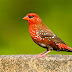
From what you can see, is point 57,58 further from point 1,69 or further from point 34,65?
point 1,69

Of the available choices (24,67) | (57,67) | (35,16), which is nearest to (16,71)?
(24,67)

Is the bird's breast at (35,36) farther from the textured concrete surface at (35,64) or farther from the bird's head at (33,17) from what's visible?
the textured concrete surface at (35,64)

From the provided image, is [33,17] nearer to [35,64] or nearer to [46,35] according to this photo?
[46,35]

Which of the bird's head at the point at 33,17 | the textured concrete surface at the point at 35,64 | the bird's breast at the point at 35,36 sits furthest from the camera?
the bird's head at the point at 33,17

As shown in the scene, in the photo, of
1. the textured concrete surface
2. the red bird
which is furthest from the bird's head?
the textured concrete surface

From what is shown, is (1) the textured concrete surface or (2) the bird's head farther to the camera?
(2) the bird's head

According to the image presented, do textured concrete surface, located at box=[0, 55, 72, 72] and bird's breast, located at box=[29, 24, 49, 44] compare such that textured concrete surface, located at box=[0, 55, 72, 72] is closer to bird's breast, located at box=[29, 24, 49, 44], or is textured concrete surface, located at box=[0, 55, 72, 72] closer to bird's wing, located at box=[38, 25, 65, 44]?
bird's breast, located at box=[29, 24, 49, 44]

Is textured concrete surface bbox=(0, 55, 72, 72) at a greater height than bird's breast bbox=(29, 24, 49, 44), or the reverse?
bird's breast bbox=(29, 24, 49, 44)

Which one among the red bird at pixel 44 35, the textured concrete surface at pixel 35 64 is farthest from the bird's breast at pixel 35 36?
the textured concrete surface at pixel 35 64

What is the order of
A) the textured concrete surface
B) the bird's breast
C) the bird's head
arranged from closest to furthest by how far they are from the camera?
the textured concrete surface, the bird's breast, the bird's head
